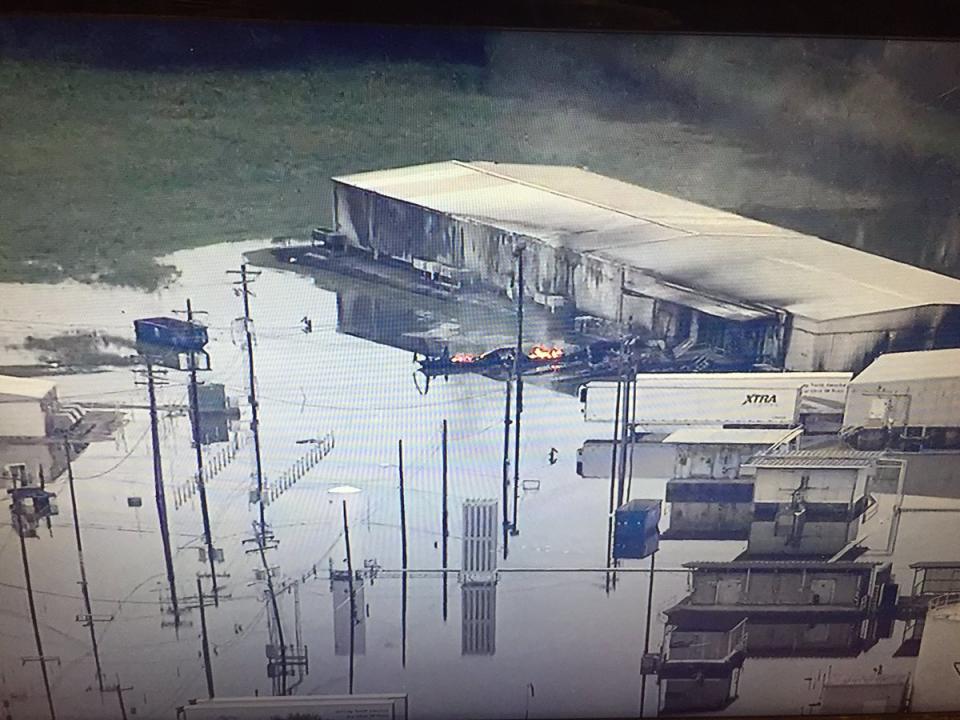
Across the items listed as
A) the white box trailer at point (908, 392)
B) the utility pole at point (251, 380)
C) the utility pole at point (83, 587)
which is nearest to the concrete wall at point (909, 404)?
the white box trailer at point (908, 392)

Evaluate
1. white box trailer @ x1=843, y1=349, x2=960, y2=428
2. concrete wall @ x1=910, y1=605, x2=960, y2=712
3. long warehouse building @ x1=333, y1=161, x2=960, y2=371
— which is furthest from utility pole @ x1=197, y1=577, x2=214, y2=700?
concrete wall @ x1=910, y1=605, x2=960, y2=712

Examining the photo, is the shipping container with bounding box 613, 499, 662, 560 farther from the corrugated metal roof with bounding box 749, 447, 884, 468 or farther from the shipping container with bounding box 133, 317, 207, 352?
the shipping container with bounding box 133, 317, 207, 352

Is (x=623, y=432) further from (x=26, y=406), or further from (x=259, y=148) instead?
(x=26, y=406)

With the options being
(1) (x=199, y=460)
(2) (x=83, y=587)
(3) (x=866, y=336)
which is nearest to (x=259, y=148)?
(1) (x=199, y=460)

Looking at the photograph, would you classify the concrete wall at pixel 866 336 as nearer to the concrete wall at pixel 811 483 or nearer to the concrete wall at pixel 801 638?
the concrete wall at pixel 811 483

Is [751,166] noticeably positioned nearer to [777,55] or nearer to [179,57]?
[777,55]

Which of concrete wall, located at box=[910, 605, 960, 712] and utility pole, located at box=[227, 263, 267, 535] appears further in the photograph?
concrete wall, located at box=[910, 605, 960, 712]
